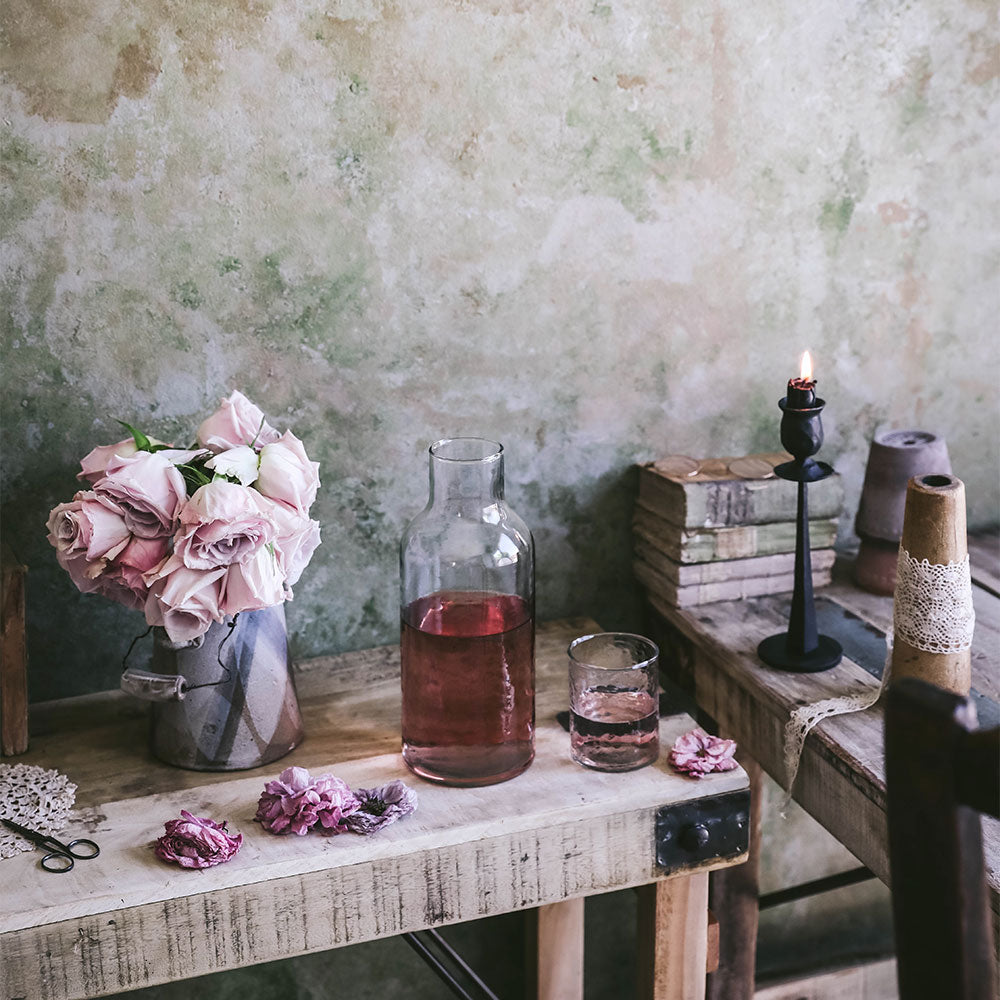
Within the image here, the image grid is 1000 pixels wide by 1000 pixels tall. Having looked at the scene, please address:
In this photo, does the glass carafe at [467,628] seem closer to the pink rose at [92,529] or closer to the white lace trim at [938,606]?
the pink rose at [92,529]

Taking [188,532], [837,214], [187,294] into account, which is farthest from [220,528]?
[837,214]

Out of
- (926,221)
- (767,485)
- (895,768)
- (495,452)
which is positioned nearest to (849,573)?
(767,485)

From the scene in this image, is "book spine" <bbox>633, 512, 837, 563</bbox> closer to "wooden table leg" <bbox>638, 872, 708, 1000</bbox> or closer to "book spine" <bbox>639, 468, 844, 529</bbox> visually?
"book spine" <bbox>639, 468, 844, 529</bbox>

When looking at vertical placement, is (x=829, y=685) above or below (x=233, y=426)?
below

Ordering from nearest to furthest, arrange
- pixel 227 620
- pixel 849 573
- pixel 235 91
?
pixel 227 620 → pixel 235 91 → pixel 849 573

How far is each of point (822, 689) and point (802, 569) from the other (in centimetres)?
14

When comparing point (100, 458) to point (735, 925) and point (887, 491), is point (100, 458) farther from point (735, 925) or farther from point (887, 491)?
point (735, 925)

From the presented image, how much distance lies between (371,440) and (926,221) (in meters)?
0.88

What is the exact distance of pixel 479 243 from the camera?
1.42m

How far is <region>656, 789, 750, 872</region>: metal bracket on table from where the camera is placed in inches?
46.1

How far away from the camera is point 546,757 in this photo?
123cm

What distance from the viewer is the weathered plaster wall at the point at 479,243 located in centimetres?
129

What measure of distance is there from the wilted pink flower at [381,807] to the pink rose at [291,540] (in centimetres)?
22

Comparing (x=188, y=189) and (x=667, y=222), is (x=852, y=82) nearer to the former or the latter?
(x=667, y=222)
